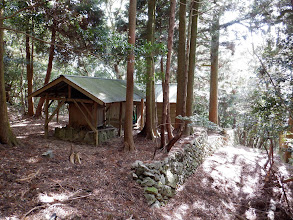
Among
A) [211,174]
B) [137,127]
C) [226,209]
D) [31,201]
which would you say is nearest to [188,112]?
[211,174]

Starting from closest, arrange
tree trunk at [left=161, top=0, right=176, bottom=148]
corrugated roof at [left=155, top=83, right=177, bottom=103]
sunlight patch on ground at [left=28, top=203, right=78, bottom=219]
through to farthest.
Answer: sunlight patch on ground at [left=28, top=203, right=78, bottom=219]
tree trunk at [left=161, top=0, right=176, bottom=148]
corrugated roof at [left=155, top=83, right=177, bottom=103]

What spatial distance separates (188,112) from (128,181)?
244 inches

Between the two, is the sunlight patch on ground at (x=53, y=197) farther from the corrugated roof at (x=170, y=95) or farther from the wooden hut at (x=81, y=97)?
the corrugated roof at (x=170, y=95)

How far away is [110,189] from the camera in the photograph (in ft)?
19.1

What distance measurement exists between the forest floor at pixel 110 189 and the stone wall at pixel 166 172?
0.79 ft

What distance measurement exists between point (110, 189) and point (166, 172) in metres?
2.34

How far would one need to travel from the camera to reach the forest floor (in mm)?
4578

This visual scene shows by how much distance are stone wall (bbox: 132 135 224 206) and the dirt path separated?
0.30m

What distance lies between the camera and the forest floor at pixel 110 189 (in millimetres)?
4578

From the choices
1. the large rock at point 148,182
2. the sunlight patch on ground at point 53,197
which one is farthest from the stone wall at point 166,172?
the sunlight patch on ground at point 53,197

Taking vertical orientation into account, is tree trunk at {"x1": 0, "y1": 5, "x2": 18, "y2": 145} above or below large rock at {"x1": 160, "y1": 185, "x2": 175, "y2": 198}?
above

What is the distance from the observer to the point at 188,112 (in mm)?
11555

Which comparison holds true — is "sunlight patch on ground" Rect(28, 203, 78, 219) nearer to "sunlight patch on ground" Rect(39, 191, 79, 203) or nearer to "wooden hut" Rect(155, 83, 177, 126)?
"sunlight patch on ground" Rect(39, 191, 79, 203)

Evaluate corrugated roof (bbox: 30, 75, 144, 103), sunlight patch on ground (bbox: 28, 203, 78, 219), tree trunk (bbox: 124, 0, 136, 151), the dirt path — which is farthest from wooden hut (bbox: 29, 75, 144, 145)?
sunlight patch on ground (bbox: 28, 203, 78, 219)
